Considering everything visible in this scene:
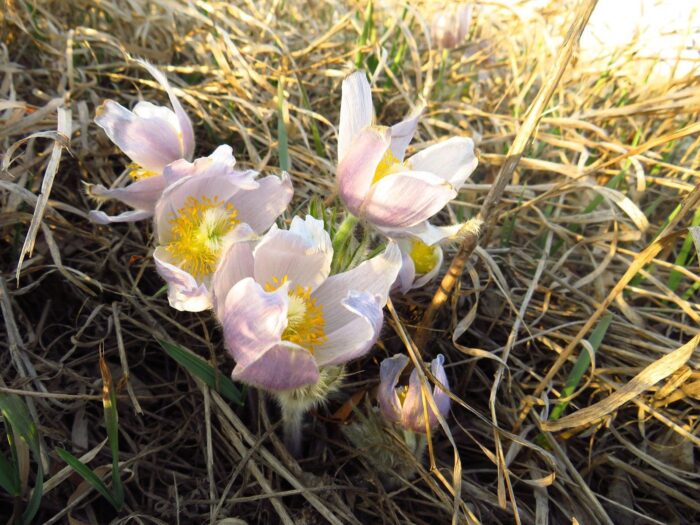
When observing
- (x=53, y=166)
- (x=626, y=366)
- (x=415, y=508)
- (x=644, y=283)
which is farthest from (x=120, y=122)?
(x=644, y=283)

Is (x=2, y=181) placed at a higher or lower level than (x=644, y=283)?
higher

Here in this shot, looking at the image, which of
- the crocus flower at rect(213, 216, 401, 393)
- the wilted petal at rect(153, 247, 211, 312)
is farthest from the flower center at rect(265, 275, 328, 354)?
the wilted petal at rect(153, 247, 211, 312)

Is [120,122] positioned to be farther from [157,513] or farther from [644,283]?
[644,283]

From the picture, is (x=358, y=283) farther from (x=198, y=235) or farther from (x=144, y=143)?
(x=144, y=143)

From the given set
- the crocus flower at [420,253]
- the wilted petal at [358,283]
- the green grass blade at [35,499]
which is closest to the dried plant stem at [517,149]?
the crocus flower at [420,253]

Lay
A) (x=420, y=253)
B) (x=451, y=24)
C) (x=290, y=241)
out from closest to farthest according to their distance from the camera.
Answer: (x=290, y=241)
(x=420, y=253)
(x=451, y=24)

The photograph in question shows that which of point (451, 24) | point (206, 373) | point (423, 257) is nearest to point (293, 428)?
point (206, 373)
